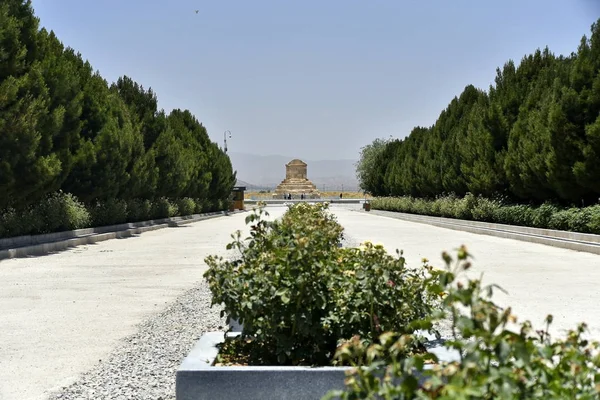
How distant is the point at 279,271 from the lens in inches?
187

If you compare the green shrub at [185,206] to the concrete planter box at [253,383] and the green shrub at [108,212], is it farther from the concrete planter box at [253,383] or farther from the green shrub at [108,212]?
the concrete planter box at [253,383]

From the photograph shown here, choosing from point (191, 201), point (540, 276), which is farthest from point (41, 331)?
point (191, 201)

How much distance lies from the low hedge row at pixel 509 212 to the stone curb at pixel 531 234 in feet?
1.23

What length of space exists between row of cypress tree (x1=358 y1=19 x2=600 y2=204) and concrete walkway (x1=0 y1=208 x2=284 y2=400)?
36.7ft

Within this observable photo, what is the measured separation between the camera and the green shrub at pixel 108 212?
89.6ft

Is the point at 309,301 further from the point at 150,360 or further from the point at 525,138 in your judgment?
the point at 525,138

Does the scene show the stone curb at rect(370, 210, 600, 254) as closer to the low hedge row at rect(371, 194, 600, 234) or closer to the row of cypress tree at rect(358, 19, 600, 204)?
the low hedge row at rect(371, 194, 600, 234)

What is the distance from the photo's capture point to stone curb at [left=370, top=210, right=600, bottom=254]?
1891cm

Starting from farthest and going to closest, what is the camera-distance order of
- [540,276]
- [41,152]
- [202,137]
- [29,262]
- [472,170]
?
[202,137]
[472,170]
[41,152]
[29,262]
[540,276]

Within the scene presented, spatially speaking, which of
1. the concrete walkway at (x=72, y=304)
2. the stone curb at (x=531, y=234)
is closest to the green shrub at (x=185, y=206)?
the stone curb at (x=531, y=234)

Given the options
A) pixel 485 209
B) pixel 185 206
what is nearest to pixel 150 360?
pixel 485 209

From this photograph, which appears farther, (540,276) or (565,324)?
(540,276)

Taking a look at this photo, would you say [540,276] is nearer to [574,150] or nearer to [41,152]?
[574,150]

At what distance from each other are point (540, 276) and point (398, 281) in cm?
896
